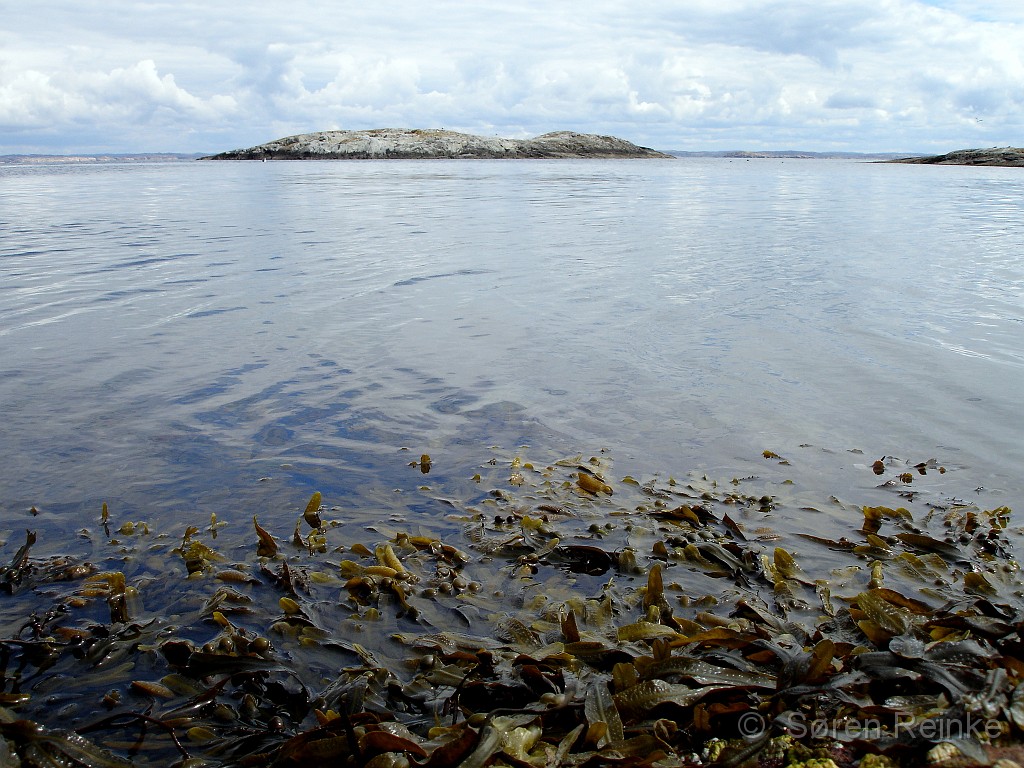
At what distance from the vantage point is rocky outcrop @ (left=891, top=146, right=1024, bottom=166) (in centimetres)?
6674

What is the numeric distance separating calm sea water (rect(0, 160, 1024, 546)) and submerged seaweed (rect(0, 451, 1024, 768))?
0.45 metres

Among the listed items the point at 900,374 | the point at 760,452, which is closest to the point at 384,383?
the point at 760,452

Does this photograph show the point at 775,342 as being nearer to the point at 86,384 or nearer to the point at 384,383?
the point at 384,383

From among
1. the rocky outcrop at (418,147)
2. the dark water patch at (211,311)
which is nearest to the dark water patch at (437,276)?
the dark water patch at (211,311)

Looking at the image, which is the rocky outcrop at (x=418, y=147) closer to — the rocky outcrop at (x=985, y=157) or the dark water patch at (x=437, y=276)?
the rocky outcrop at (x=985, y=157)

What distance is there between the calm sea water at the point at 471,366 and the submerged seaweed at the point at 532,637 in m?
0.45

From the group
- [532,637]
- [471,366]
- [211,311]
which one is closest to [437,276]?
[211,311]

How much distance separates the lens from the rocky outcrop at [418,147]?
9794cm

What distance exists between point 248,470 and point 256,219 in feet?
52.3

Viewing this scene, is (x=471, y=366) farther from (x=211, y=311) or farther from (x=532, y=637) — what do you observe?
(x=532, y=637)

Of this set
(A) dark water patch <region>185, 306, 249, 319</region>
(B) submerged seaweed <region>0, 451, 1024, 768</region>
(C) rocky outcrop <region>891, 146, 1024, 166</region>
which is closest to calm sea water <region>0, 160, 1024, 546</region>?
(A) dark water patch <region>185, 306, 249, 319</region>

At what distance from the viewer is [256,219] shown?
1861 centimetres

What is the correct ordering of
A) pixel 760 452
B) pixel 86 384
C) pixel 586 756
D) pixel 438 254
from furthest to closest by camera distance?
pixel 438 254 < pixel 86 384 < pixel 760 452 < pixel 586 756

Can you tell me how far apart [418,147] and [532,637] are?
104290mm
